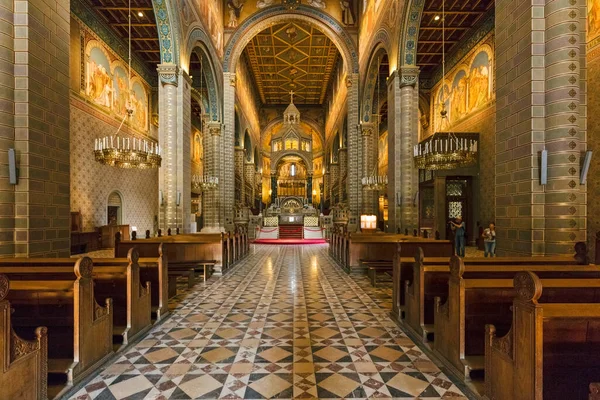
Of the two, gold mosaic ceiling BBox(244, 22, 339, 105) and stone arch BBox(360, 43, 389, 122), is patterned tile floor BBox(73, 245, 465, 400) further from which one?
gold mosaic ceiling BBox(244, 22, 339, 105)

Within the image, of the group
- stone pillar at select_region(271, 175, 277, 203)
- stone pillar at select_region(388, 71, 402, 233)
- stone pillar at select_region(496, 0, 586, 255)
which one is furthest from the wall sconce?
stone pillar at select_region(271, 175, 277, 203)

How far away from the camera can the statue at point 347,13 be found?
18788 mm

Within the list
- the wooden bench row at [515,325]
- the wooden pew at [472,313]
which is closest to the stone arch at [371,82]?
the wooden bench row at [515,325]

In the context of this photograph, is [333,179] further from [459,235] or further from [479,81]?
[459,235]

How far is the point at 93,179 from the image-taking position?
14.0 metres

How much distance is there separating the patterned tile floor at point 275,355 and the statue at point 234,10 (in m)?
16.9

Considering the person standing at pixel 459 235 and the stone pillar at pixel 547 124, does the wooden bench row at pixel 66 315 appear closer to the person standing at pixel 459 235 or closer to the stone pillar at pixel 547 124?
the stone pillar at pixel 547 124

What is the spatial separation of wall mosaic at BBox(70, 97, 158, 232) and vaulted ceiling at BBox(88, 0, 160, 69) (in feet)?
13.4

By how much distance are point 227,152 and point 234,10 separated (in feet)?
25.4

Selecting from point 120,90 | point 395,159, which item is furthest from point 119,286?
point 120,90

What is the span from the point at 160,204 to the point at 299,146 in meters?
21.5

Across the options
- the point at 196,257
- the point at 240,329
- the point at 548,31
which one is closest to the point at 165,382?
the point at 240,329

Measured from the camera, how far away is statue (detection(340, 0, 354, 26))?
1879 centimetres

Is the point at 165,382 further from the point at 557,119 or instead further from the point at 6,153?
the point at 557,119
